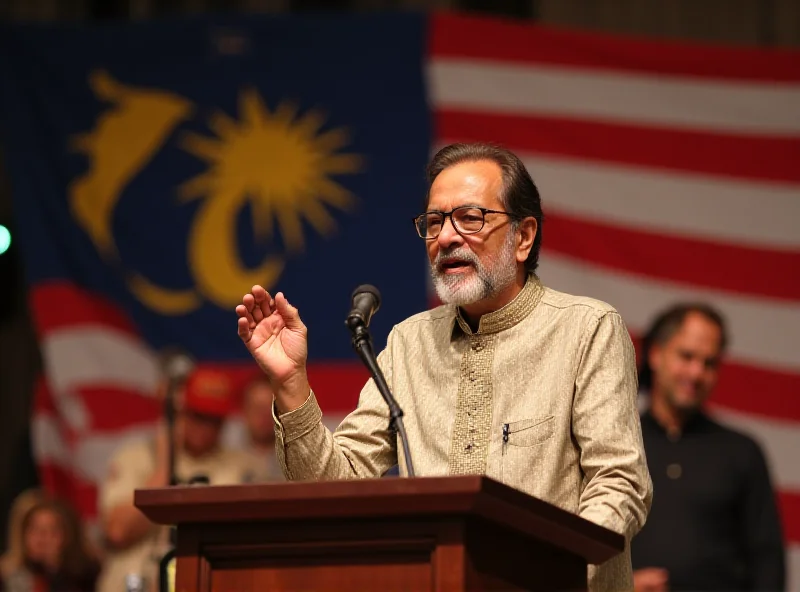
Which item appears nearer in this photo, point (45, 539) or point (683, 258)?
point (45, 539)

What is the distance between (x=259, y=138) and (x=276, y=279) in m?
0.73

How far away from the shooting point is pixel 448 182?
120 inches

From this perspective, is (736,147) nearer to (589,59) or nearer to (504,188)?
(589,59)

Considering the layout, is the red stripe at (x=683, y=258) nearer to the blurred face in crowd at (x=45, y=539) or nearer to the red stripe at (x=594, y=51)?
the red stripe at (x=594, y=51)

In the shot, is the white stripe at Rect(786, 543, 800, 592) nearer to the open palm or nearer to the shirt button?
the shirt button

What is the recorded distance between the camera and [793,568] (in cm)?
607

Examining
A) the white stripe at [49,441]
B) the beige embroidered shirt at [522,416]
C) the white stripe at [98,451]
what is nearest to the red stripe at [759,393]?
the white stripe at [98,451]

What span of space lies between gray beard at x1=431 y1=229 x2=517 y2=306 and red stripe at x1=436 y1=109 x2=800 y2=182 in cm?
364

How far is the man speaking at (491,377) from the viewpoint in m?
2.75

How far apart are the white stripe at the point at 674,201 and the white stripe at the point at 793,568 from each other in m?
1.41

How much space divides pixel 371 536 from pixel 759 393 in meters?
4.41

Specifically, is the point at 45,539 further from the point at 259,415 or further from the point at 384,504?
the point at 384,504

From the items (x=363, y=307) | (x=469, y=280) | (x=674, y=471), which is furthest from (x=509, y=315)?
(x=674, y=471)

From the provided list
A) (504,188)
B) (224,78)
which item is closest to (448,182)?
(504,188)
